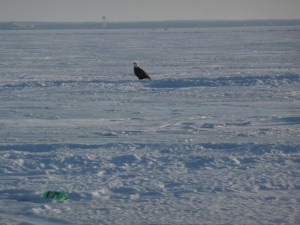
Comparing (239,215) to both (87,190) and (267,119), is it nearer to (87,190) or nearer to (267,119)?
(87,190)

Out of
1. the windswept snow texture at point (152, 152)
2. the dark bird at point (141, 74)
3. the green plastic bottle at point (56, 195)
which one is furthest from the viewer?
the dark bird at point (141, 74)

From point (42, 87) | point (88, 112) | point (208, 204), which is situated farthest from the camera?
point (42, 87)

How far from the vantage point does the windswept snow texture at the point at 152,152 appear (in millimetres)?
5137

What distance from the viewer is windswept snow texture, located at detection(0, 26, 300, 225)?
5.14m

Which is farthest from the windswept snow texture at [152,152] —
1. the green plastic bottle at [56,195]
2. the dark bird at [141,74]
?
the dark bird at [141,74]

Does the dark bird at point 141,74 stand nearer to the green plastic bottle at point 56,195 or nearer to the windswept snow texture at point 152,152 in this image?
the windswept snow texture at point 152,152

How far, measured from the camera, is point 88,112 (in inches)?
418

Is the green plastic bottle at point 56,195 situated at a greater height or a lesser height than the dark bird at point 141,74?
lesser

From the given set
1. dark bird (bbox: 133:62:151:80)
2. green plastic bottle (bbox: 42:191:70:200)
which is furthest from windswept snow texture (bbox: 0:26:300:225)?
dark bird (bbox: 133:62:151:80)

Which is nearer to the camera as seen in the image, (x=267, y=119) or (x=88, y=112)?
(x=267, y=119)

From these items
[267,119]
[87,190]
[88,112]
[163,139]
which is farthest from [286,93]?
[87,190]

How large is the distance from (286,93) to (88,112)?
4.66m

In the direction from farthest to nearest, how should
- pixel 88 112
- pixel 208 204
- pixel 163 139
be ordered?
pixel 88 112 → pixel 163 139 → pixel 208 204

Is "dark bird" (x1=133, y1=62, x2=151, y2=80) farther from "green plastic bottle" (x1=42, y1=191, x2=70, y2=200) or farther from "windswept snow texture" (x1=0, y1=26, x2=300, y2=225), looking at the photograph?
"green plastic bottle" (x1=42, y1=191, x2=70, y2=200)
